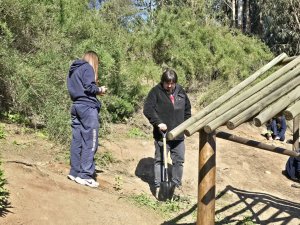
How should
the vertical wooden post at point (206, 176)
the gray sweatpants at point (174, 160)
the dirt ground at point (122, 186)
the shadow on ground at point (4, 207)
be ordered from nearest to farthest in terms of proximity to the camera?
the vertical wooden post at point (206, 176) → the shadow on ground at point (4, 207) → the dirt ground at point (122, 186) → the gray sweatpants at point (174, 160)

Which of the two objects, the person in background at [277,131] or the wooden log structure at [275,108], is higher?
the wooden log structure at [275,108]

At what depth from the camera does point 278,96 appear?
292cm

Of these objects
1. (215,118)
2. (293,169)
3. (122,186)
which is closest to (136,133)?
(293,169)

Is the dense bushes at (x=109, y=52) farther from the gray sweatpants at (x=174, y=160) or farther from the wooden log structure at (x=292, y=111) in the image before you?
the wooden log structure at (x=292, y=111)

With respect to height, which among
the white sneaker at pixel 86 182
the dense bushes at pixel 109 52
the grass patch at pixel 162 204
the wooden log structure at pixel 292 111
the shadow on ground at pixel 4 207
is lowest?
the grass patch at pixel 162 204

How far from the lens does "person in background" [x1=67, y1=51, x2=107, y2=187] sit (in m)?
5.50

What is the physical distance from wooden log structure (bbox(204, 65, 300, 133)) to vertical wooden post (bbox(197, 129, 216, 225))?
8.8 inches

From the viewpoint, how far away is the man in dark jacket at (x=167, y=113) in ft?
19.0

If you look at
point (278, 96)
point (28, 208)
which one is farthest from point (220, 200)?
point (278, 96)

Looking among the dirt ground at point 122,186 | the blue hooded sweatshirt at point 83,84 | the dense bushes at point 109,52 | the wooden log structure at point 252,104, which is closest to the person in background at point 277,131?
the dense bushes at point 109,52

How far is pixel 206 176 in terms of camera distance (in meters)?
3.15

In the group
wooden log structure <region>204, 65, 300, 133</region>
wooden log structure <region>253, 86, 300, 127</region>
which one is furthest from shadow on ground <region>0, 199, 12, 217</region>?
wooden log structure <region>253, 86, 300, 127</region>

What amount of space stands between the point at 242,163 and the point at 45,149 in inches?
147

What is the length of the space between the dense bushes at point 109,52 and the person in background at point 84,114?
66.4 inches
